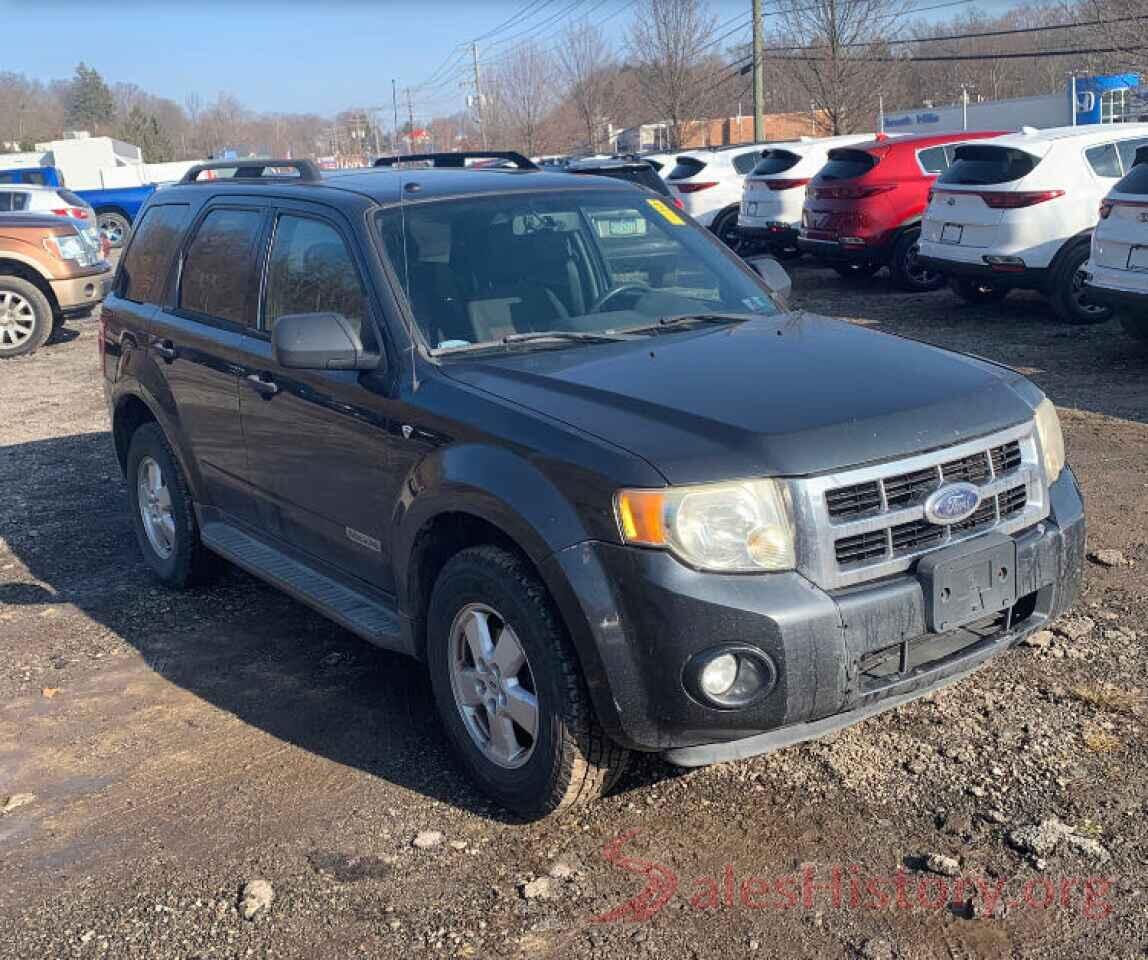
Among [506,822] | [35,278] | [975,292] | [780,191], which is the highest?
[780,191]

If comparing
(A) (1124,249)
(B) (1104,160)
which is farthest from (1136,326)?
(B) (1104,160)

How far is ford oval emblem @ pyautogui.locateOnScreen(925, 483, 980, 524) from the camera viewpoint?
3357mm

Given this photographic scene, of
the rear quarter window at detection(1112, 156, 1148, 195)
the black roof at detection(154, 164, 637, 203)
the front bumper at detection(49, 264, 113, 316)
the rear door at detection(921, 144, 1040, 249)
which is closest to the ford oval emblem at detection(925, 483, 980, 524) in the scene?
the black roof at detection(154, 164, 637, 203)

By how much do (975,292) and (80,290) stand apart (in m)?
10.0

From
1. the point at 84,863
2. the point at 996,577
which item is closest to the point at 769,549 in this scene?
the point at 996,577

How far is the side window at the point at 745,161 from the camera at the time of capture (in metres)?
19.1

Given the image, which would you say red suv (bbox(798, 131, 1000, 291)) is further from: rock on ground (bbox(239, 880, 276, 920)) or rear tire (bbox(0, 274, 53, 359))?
rock on ground (bbox(239, 880, 276, 920))

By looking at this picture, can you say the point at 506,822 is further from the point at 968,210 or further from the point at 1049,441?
the point at 968,210

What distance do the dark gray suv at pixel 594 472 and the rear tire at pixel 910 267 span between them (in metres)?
10.1

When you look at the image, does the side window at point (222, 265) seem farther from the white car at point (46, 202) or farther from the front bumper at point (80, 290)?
the white car at point (46, 202)

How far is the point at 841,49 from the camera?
35219 millimetres

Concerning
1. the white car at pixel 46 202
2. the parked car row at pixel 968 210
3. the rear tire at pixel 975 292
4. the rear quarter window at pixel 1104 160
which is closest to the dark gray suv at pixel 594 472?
the parked car row at pixel 968 210

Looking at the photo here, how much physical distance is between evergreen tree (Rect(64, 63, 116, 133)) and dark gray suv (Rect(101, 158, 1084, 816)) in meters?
110

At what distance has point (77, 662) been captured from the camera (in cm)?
522
